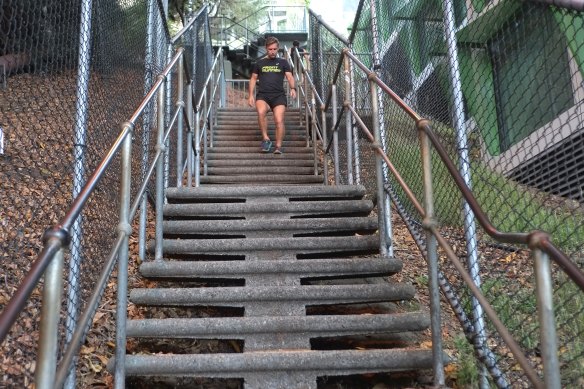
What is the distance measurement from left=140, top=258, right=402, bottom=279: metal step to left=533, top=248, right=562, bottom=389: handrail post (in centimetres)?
167

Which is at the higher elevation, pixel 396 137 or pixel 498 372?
pixel 396 137

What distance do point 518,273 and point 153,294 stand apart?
113 inches

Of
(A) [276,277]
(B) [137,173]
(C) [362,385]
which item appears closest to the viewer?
(C) [362,385]

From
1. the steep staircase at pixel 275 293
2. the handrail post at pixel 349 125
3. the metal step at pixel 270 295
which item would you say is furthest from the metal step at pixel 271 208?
the metal step at pixel 270 295

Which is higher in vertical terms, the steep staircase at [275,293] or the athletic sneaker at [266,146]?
the athletic sneaker at [266,146]

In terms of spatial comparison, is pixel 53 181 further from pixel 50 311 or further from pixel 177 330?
pixel 50 311

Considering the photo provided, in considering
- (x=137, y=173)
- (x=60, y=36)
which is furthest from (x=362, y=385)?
(x=137, y=173)

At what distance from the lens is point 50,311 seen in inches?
59.4

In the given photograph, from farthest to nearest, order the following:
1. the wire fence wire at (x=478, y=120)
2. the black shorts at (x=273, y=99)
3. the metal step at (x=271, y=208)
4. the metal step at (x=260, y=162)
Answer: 1. the black shorts at (x=273, y=99)
2. the metal step at (x=260, y=162)
3. the metal step at (x=271, y=208)
4. the wire fence wire at (x=478, y=120)

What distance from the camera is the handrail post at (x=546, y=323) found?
1558 millimetres

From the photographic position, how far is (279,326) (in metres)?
2.79

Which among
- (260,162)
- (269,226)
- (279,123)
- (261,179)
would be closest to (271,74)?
(279,123)

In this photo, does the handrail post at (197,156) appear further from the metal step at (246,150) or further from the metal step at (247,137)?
the metal step at (247,137)

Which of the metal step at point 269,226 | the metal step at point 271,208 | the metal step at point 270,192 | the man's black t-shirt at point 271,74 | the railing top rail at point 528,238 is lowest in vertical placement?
the railing top rail at point 528,238
